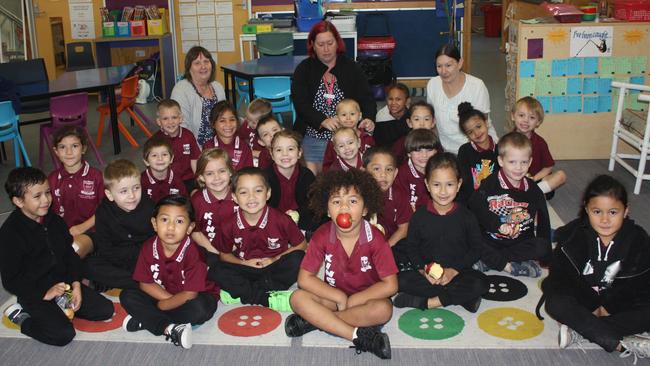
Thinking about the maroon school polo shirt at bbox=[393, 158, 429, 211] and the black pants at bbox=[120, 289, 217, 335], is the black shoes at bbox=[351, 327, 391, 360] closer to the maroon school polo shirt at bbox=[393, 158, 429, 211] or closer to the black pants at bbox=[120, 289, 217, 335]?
the black pants at bbox=[120, 289, 217, 335]

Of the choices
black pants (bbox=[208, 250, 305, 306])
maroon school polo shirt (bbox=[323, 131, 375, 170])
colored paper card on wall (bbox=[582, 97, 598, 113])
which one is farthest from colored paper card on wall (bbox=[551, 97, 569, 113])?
black pants (bbox=[208, 250, 305, 306])

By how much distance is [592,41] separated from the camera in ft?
15.9

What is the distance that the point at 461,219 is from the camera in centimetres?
297

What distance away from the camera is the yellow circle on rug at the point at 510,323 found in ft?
8.72

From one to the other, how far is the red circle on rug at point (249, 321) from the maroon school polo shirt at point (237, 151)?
1.27 metres

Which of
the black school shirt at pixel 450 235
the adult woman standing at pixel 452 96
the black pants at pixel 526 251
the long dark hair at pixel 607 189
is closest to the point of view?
the long dark hair at pixel 607 189

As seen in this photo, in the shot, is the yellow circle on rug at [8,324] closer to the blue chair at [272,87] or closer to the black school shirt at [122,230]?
the black school shirt at [122,230]

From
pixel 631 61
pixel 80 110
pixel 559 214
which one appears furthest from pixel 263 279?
pixel 631 61

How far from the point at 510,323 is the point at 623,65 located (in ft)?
9.75

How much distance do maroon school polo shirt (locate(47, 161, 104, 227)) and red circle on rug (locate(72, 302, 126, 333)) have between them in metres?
0.78

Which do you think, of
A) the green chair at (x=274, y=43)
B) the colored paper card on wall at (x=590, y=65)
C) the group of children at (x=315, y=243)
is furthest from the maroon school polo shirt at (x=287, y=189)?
the green chair at (x=274, y=43)

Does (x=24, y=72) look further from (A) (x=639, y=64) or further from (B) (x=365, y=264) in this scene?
(A) (x=639, y=64)

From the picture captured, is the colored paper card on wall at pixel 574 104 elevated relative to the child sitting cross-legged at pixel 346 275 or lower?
elevated

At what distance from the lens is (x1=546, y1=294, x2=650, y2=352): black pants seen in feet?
8.00
